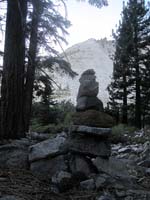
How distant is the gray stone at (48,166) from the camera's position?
367 centimetres

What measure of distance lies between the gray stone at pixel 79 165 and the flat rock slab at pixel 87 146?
0.09 m

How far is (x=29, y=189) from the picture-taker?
3186 mm

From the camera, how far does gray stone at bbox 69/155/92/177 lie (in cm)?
356

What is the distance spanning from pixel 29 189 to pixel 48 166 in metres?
0.58

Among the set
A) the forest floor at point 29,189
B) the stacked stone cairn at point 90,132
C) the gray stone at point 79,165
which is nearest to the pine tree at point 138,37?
the stacked stone cairn at point 90,132

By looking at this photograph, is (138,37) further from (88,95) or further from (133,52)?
(88,95)

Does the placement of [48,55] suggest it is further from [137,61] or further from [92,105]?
[137,61]

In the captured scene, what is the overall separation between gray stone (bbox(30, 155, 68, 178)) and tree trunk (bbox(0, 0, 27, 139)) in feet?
4.11

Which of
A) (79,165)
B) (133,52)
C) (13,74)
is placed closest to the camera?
(79,165)

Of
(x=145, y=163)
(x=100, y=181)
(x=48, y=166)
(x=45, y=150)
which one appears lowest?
(x=145, y=163)

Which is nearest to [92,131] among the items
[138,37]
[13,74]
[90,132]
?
[90,132]

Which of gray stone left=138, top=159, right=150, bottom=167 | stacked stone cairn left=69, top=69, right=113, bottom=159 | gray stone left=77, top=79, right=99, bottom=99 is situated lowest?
gray stone left=138, top=159, right=150, bottom=167

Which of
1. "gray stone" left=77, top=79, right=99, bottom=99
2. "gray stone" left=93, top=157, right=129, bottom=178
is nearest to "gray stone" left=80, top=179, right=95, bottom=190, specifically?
"gray stone" left=93, top=157, right=129, bottom=178

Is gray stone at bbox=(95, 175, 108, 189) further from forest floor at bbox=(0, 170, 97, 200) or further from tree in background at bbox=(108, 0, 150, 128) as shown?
tree in background at bbox=(108, 0, 150, 128)
